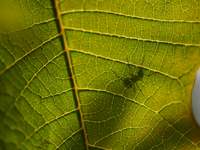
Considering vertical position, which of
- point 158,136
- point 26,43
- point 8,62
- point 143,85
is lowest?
point 158,136

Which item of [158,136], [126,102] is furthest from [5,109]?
[158,136]

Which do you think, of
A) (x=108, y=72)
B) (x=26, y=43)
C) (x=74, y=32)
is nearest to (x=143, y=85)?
(x=108, y=72)

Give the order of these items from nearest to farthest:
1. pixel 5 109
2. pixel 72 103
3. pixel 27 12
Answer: pixel 5 109 → pixel 27 12 → pixel 72 103

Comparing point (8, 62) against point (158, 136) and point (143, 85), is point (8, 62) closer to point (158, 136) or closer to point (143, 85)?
point (143, 85)

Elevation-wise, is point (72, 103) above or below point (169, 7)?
below

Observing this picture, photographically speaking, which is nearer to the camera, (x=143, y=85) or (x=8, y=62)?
(x=8, y=62)

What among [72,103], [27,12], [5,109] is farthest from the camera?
[72,103]

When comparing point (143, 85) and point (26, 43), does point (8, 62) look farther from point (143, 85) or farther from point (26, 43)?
point (143, 85)
